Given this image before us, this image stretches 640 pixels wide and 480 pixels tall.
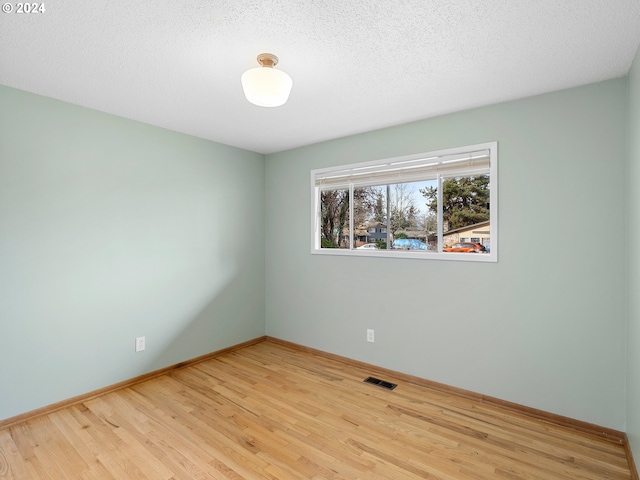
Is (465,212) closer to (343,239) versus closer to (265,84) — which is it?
(343,239)

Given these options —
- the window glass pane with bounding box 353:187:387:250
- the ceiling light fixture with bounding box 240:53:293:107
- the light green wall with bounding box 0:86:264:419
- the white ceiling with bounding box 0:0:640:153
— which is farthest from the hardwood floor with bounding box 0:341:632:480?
the white ceiling with bounding box 0:0:640:153

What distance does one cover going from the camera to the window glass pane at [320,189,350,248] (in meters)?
3.62

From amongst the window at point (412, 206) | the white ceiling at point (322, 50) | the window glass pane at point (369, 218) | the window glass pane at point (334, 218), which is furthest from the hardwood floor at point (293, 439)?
the white ceiling at point (322, 50)

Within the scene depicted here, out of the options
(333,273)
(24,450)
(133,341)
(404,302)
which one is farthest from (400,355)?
(24,450)

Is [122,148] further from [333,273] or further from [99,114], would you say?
[333,273]

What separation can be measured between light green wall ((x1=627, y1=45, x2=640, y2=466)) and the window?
0.78m

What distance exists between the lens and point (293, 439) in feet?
7.02

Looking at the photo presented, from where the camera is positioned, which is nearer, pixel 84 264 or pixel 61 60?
pixel 61 60

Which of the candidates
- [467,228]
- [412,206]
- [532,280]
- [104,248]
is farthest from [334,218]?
[104,248]

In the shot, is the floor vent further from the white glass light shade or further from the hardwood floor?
the white glass light shade

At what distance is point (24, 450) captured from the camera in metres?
2.01

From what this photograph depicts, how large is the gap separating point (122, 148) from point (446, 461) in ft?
11.2

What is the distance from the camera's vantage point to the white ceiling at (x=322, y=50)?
152 cm

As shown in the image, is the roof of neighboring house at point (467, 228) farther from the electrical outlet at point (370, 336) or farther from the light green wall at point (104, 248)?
the light green wall at point (104, 248)
